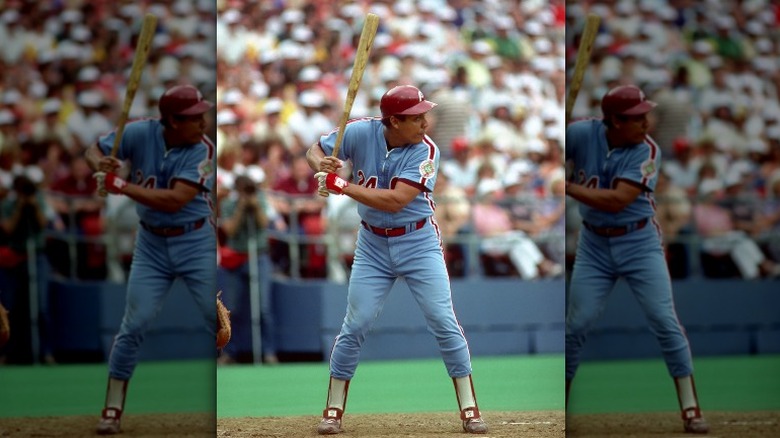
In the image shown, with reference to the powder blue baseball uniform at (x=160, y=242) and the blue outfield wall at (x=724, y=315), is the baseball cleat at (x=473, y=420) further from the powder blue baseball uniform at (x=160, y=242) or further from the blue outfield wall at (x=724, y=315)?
the powder blue baseball uniform at (x=160, y=242)

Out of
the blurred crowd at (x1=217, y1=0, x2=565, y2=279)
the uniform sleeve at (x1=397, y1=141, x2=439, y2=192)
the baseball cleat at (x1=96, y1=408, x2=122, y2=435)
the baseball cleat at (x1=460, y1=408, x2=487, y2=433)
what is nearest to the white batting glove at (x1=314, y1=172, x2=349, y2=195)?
the uniform sleeve at (x1=397, y1=141, x2=439, y2=192)

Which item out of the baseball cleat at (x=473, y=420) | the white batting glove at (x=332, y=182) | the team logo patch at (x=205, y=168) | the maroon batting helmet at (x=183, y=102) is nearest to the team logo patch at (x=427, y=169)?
the white batting glove at (x=332, y=182)

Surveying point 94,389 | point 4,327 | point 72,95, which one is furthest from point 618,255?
point 4,327

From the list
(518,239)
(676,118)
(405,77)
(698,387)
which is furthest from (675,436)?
(405,77)

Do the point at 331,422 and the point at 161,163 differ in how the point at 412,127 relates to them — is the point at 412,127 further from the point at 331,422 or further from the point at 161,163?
the point at 161,163

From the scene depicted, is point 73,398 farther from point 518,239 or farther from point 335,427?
point 518,239

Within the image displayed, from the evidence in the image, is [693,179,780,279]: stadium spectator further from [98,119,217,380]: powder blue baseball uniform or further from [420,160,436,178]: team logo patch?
[420,160,436,178]: team logo patch
